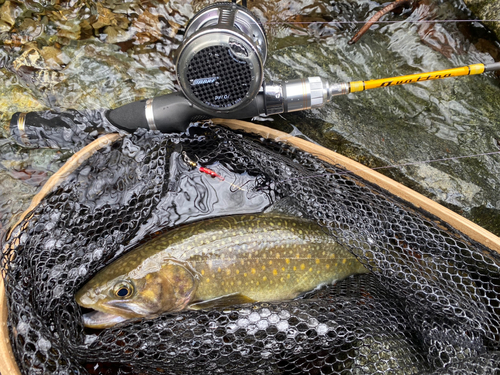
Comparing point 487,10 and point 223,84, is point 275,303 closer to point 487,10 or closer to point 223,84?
point 223,84

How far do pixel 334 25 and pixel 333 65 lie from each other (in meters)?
0.44

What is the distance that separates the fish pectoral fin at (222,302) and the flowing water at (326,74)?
135cm

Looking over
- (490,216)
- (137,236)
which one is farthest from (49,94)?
(490,216)

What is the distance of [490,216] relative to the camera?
2.65 m

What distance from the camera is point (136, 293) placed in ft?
7.52

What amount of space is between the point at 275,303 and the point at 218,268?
1.46 feet

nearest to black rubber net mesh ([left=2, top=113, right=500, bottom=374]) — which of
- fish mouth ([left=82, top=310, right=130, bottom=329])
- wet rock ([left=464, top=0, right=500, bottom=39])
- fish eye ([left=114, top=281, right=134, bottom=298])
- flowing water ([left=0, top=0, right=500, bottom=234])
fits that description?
fish mouth ([left=82, top=310, right=130, bottom=329])

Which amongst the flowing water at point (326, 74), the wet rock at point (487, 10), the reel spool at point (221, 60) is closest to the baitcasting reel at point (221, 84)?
the reel spool at point (221, 60)

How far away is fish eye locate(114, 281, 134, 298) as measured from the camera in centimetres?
225

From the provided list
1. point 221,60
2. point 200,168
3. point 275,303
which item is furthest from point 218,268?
point 221,60

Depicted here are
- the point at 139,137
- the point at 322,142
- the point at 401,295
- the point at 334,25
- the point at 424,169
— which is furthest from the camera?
the point at 334,25

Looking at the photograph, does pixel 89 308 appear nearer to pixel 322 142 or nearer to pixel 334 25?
pixel 322 142

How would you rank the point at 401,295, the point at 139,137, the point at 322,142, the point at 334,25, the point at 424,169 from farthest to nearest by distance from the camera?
the point at 334,25 < the point at 322,142 < the point at 424,169 < the point at 139,137 < the point at 401,295

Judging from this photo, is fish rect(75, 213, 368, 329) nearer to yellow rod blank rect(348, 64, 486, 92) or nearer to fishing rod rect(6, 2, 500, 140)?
fishing rod rect(6, 2, 500, 140)
